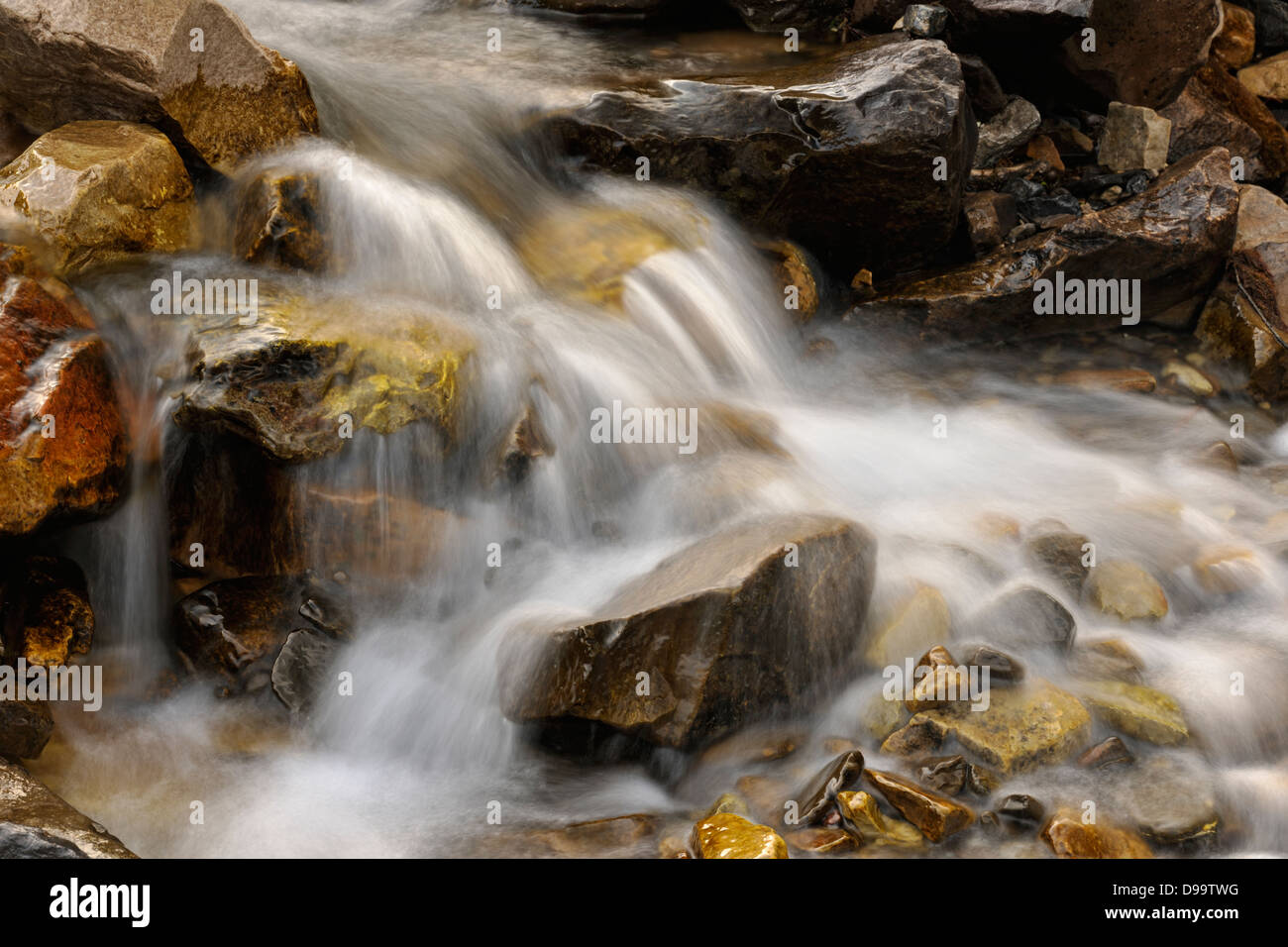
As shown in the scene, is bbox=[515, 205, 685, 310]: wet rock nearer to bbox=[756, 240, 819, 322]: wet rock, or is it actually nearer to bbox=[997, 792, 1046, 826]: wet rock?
bbox=[756, 240, 819, 322]: wet rock

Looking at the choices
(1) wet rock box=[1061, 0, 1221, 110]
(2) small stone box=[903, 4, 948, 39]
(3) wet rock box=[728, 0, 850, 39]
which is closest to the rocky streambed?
(2) small stone box=[903, 4, 948, 39]

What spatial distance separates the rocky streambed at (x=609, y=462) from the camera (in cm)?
445

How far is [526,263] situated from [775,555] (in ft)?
9.77

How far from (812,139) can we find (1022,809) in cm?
471

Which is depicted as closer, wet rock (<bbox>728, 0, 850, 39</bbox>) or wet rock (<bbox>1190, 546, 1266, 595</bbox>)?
wet rock (<bbox>1190, 546, 1266, 595</bbox>)

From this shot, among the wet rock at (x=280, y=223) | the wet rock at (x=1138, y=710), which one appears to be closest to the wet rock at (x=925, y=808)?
the wet rock at (x=1138, y=710)

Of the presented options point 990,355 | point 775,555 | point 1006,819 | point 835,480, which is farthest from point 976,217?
point 1006,819

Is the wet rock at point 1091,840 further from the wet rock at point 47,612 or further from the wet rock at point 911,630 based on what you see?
the wet rock at point 47,612

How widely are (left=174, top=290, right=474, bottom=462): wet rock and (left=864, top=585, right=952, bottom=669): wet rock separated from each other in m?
2.29

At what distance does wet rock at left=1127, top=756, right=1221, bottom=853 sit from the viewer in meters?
4.16

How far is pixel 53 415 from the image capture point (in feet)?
15.8

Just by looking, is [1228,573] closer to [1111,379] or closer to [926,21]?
[1111,379]

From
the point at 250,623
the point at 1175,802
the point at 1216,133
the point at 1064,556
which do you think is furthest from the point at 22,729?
the point at 1216,133
